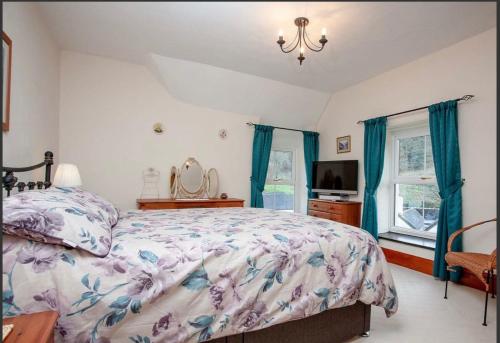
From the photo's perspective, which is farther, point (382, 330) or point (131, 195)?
point (131, 195)

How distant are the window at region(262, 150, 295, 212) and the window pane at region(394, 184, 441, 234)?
1716mm

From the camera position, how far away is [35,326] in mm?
764

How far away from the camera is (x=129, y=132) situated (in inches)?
125

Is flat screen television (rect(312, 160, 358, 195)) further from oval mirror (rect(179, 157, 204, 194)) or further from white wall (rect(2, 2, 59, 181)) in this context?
white wall (rect(2, 2, 59, 181))

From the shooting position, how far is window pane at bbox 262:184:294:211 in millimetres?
4371

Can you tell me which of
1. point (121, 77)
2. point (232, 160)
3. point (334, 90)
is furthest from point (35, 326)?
point (334, 90)

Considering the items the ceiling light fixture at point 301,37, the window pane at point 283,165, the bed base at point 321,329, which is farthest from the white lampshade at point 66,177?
the window pane at point 283,165

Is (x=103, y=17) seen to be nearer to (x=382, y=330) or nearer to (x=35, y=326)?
(x=35, y=326)

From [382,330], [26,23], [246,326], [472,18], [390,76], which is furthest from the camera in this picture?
[390,76]

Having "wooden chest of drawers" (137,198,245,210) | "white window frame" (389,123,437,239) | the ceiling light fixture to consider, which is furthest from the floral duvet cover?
"white window frame" (389,123,437,239)

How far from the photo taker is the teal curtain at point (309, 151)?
14.3 ft

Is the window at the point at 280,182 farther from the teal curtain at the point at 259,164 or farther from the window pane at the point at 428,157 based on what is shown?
the window pane at the point at 428,157

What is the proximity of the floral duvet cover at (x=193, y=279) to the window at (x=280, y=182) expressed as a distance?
108 inches

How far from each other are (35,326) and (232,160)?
3203mm
